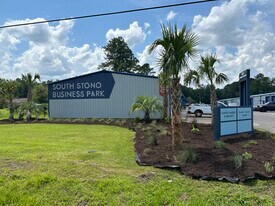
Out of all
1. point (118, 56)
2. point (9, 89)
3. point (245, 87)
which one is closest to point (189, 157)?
point (245, 87)

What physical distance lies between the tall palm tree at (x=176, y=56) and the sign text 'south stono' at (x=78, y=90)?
13664 mm

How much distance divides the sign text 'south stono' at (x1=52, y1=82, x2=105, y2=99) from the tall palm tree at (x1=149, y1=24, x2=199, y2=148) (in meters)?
13.7

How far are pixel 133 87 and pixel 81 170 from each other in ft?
49.3

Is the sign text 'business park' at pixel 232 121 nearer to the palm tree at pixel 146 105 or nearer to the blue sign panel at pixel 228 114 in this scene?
the blue sign panel at pixel 228 114

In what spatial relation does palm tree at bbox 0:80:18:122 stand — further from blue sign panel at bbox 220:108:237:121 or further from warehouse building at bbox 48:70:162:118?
blue sign panel at bbox 220:108:237:121

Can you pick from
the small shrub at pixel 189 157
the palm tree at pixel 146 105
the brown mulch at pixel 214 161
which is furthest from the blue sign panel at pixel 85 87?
the small shrub at pixel 189 157

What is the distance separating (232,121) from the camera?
982cm

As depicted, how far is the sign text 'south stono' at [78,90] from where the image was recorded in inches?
830

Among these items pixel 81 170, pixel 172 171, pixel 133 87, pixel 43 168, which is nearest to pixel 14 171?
pixel 43 168

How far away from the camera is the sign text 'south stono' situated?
21094mm

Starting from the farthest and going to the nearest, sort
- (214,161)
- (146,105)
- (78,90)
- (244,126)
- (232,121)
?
(78,90)
(146,105)
(244,126)
(232,121)
(214,161)

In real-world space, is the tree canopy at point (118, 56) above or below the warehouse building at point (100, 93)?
above

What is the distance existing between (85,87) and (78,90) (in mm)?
642

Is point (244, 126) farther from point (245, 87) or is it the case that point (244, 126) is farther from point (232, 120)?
point (245, 87)
